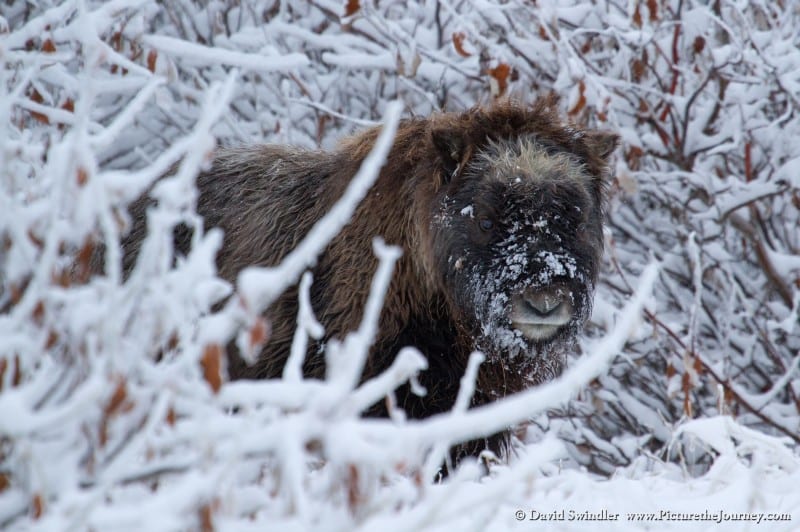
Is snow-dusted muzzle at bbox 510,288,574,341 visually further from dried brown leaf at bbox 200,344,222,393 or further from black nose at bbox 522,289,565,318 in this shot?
dried brown leaf at bbox 200,344,222,393

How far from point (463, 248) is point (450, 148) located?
0.47 meters

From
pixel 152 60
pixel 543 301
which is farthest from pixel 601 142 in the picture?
pixel 152 60

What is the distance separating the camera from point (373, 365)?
452 cm

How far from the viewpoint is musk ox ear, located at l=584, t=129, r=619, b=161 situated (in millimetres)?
4957

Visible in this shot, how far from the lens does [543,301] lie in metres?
4.26

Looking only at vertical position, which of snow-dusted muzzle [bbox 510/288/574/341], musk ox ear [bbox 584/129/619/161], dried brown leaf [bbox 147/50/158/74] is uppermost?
dried brown leaf [bbox 147/50/158/74]

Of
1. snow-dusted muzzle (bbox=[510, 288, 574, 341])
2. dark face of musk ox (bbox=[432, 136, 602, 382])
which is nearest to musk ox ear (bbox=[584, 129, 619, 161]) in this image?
dark face of musk ox (bbox=[432, 136, 602, 382])

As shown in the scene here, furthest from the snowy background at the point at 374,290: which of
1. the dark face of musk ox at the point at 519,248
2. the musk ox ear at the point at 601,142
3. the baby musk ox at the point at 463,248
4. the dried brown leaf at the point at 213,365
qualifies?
the musk ox ear at the point at 601,142

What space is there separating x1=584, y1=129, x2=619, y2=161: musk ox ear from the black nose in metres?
0.97

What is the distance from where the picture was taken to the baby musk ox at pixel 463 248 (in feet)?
14.5

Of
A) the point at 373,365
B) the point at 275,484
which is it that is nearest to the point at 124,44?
the point at 373,365

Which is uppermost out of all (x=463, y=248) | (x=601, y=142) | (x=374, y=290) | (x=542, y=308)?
(x=374, y=290)

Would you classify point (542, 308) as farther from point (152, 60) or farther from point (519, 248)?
point (152, 60)

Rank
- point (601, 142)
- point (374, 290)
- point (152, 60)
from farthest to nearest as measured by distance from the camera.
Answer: point (152, 60) → point (601, 142) → point (374, 290)
